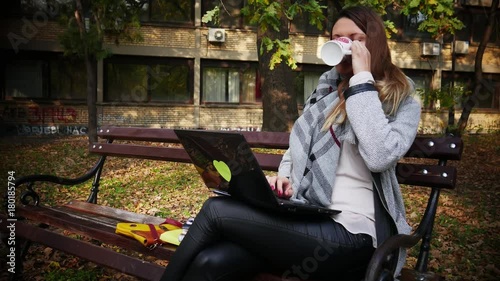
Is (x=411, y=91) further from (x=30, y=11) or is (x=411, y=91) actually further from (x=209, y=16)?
(x=30, y=11)

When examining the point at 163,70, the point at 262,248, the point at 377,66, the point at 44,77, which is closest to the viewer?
the point at 262,248

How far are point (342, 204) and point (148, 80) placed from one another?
18.0 m

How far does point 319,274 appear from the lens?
2.15m

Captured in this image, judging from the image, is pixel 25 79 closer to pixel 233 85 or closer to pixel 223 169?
pixel 233 85

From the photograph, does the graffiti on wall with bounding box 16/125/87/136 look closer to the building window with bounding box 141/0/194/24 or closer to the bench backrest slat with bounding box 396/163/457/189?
the building window with bounding box 141/0/194/24

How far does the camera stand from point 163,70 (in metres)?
19.7

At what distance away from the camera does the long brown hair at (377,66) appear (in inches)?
93.8

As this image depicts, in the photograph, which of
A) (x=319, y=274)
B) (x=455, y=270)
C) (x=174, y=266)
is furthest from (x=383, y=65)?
(x=455, y=270)

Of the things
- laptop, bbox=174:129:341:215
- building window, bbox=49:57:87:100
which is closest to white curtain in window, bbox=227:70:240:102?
building window, bbox=49:57:87:100

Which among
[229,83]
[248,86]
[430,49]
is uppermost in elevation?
[430,49]

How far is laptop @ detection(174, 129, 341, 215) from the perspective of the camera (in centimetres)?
210

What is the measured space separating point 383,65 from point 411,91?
0.19 meters

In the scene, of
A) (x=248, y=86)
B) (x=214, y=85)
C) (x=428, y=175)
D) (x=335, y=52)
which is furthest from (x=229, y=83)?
(x=335, y=52)

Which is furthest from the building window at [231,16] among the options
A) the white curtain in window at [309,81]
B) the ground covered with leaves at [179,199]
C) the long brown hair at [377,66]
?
the long brown hair at [377,66]
